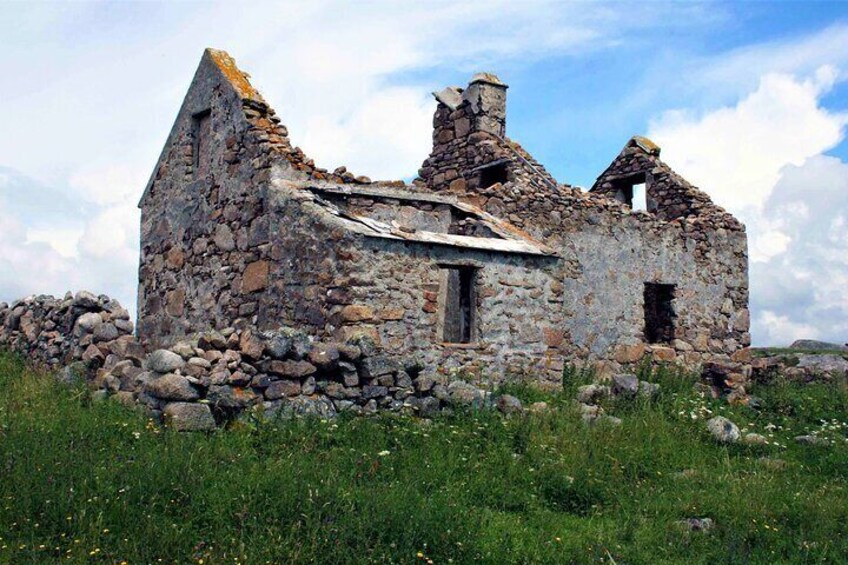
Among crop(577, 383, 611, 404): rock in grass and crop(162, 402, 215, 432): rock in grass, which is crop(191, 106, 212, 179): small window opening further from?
crop(577, 383, 611, 404): rock in grass

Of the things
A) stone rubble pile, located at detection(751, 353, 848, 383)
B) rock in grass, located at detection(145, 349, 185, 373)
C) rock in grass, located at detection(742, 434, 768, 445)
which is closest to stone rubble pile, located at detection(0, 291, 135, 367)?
rock in grass, located at detection(145, 349, 185, 373)

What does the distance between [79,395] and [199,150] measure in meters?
6.68

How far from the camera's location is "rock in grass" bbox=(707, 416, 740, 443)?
37.3ft

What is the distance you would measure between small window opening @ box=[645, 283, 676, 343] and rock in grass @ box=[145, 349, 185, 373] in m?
10.9

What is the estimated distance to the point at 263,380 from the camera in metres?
9.63

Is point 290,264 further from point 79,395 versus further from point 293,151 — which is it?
point 79,395

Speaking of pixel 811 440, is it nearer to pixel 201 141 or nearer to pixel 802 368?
pixel 802 368

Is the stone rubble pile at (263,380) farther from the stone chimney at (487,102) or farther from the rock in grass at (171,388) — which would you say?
the stone chimney at (487,102)

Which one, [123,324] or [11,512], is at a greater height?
[123,324]

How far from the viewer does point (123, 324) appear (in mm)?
12742

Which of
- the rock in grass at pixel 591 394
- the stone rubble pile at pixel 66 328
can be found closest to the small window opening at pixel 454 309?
the rock in grass at pixel 591 394

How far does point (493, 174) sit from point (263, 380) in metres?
9.41

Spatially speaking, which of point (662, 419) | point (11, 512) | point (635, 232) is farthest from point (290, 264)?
point (635, 232)

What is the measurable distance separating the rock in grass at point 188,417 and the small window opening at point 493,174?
9.82 metres
